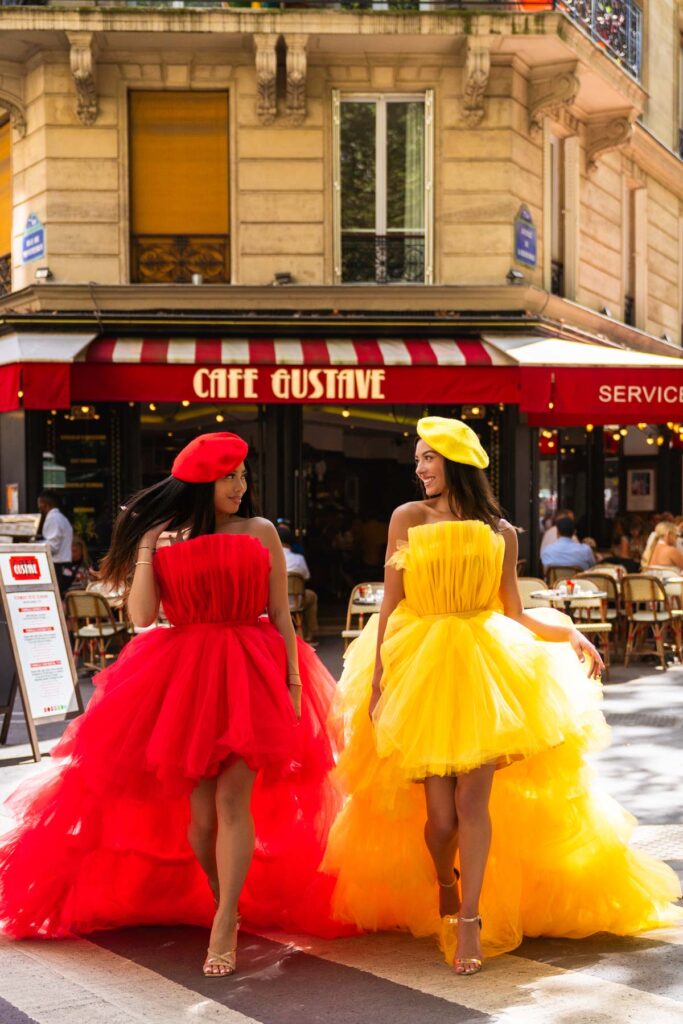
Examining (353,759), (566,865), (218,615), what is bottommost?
(566,865)

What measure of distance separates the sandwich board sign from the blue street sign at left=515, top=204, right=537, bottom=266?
922cm

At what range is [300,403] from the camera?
16.3 meters

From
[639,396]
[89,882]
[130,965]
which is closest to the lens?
[130,965]

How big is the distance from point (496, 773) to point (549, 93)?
44.7 ft

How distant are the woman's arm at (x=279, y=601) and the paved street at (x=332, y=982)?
2.94 ft

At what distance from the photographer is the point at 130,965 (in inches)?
178

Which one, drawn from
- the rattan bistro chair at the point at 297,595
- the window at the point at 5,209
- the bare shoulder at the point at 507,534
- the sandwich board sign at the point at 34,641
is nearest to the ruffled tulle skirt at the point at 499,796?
the bare shoulder at the point at 507,534

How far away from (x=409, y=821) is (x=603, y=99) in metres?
15.6

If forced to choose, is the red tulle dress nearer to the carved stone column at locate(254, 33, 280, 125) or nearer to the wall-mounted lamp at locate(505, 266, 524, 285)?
the wall-mounted lamp at locate(505, 266, 524, 285)

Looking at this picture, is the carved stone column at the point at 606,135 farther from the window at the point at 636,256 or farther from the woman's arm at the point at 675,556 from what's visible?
the woman's arm at the point at 675,556

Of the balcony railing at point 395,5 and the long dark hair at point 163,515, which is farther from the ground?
the balcony railing at point 395,5

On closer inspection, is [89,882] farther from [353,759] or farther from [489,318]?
[489,318]

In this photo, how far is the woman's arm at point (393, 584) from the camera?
15.3 feet

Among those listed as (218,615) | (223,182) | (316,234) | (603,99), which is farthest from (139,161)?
(218,615)
